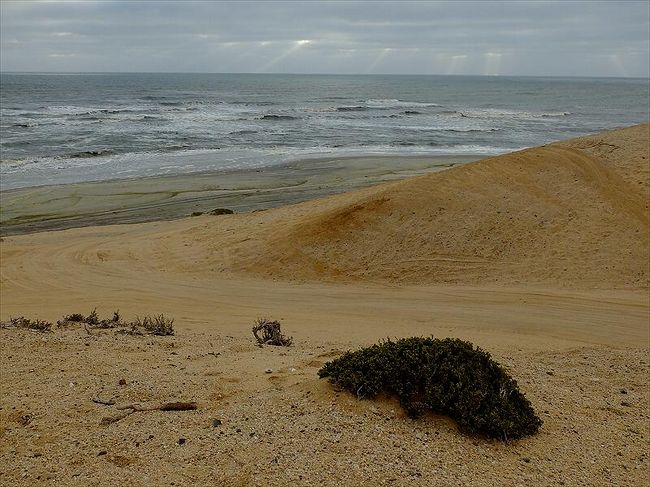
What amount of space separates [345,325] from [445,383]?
4153 millimetres

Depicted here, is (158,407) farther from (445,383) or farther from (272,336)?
(272,336)

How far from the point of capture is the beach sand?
414cm

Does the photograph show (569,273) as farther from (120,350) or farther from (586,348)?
(120,350)

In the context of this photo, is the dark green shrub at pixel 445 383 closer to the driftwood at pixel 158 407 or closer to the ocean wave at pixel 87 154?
the driftwood at pixel 158 407

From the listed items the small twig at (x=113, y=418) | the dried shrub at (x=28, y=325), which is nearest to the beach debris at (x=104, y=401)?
the small twig at (x=113, y=418)

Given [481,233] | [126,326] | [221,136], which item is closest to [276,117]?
[221,136]

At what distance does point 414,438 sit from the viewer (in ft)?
14.2

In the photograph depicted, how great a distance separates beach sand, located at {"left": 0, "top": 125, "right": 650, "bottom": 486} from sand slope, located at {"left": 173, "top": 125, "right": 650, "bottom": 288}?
4 centimetres

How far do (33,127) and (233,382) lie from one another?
4131cm

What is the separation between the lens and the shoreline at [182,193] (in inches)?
710

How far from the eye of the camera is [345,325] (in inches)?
346

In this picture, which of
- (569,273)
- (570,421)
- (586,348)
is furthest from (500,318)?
(570,421)

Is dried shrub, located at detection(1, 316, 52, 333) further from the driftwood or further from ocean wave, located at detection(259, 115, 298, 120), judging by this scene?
ocean wave, located at detection(259, 115, 298, 120)

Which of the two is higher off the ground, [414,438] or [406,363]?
[406,363]
